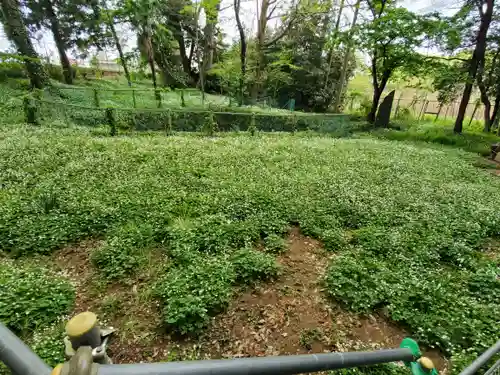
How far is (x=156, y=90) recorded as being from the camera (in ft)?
53.1

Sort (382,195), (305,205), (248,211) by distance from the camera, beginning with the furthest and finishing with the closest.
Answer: (382,195) < (305,205) < (248,211)

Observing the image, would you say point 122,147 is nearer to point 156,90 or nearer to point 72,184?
point 72,184

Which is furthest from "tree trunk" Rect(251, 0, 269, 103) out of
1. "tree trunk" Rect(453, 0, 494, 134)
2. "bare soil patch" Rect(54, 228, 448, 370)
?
"bare soil patch" Rect(54, 228, 448, 370)

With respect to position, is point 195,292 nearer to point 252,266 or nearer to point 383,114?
point 252,266

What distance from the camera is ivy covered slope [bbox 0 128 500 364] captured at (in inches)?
122

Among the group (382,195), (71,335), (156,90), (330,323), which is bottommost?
(330,323)

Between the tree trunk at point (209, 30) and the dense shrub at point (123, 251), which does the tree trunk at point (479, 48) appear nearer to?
the tree trunk at point (209, 30)

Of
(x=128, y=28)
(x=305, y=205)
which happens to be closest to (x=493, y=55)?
(x=305, y=205)

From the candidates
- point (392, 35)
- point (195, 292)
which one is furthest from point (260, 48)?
point (195, 292)

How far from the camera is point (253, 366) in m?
0.76

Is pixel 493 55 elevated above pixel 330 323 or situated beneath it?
elevated above

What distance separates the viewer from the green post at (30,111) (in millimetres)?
9883

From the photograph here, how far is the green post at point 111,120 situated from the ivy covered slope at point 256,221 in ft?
7.41

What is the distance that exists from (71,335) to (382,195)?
6224 mm
